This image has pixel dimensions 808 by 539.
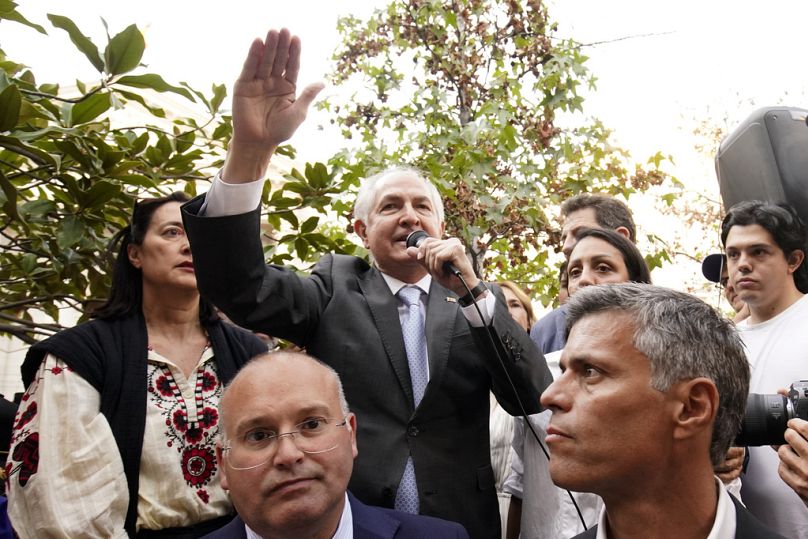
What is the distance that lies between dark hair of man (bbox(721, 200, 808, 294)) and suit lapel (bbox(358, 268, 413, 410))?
5.32 ft

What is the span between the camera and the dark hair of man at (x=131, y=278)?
289cm

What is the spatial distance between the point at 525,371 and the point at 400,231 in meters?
0.69

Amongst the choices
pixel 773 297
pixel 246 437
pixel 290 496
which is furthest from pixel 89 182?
pixel 773 297

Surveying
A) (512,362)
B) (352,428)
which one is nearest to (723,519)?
(512,362)

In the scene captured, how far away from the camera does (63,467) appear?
2.39 m

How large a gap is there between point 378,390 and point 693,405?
40.7 inches

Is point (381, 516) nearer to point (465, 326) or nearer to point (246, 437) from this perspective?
point (246, 437)

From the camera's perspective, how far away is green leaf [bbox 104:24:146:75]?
8.15 feet

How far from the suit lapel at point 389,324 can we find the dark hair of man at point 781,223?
5.32 ft

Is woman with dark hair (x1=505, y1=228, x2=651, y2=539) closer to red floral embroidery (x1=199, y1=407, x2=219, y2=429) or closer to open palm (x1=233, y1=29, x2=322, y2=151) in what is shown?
open palm (x1=233, y1=29, x2=322, y2=151)

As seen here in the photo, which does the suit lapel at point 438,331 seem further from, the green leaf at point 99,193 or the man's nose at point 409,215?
the green leaf at point 99,193

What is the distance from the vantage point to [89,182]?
306 centimetres

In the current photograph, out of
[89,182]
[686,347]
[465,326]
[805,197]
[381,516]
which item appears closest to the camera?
[686,347]

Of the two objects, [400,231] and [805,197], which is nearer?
[400,231]
